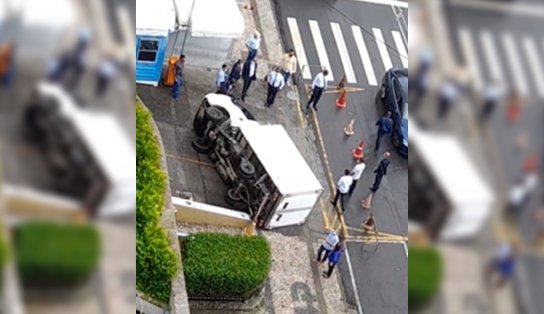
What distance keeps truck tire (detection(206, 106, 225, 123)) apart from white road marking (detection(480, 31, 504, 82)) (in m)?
16.9

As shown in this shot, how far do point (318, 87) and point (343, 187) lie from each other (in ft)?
12.8

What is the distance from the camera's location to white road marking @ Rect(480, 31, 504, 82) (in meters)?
2.63

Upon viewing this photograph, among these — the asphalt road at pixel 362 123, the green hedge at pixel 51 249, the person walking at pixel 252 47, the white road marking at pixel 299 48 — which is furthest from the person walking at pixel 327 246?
the green hedge at pixel 51 249

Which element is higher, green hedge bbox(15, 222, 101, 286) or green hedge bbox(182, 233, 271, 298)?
green hedge bbox(15, 222, 101, 286)

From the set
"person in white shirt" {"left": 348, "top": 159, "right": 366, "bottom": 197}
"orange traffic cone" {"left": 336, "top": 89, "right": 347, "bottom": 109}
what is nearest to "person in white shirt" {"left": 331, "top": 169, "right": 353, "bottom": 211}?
"person in white shirt" {"left": 348, "top": 159, "right": 366, "bottom": 197}

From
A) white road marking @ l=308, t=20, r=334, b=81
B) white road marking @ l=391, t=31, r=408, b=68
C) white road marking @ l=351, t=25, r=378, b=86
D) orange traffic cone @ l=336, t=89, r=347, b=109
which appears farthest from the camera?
white road marking @ l=391, t=31, r=408, b=68

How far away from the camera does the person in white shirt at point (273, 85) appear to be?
21.6 metres

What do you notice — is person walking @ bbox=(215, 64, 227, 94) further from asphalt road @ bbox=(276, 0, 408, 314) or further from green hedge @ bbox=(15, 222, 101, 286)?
green hedge @ bbox=(15, 222, 101, 286)

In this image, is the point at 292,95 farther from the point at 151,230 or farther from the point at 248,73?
the point at 151,230

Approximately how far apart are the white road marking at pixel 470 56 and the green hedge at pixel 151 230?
10.5 m

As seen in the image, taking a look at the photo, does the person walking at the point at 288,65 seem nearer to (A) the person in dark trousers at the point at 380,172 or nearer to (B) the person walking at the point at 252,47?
(B) the person walking at the point at 252,47

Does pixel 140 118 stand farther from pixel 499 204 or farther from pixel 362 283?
pixel 499 204

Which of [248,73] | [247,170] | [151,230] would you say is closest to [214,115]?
[247,170]

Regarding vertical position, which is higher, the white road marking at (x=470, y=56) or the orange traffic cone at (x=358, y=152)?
the white road marking at (x=470, y=56)
